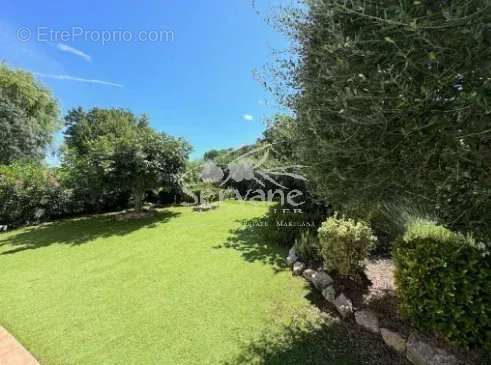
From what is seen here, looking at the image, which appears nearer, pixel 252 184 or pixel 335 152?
pixel 335 152

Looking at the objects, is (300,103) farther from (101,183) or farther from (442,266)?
(101,183)

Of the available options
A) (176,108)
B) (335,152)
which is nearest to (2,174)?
(176,108)

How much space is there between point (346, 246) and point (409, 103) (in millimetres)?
3310


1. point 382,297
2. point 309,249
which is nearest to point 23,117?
point 309,249

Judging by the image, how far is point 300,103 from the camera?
8.19 ft

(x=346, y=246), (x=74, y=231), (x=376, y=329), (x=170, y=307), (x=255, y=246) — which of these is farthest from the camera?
(x=74, y=231)

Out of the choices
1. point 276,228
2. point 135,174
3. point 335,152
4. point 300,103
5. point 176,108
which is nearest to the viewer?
point 335,152

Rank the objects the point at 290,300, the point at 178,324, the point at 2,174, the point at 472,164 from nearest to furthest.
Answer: the point at 472,164, the point at 178,324, the point at 290,300, the point at 2,174

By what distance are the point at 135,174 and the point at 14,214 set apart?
6042 mm

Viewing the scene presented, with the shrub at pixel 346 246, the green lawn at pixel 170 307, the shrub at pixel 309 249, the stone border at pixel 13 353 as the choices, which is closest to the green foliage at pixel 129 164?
the green lawn at pixel 170 307

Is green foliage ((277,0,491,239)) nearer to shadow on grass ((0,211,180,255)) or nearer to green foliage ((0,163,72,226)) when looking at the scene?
shadow on grass ((0,211,180,255))

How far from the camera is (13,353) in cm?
331

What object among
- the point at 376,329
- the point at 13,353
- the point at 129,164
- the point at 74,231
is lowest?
the point at 13,353

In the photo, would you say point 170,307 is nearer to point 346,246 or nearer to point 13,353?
point 13,353
